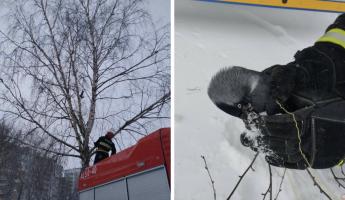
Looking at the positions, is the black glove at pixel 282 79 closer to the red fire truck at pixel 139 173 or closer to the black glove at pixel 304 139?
the black glove at pixel 304 139

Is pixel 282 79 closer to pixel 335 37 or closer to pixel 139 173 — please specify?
pixel 335 37

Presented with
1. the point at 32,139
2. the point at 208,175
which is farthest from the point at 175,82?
the point at 32,139

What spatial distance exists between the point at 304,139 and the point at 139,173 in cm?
179

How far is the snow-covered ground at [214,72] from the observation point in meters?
1.98

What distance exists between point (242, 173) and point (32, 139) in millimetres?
6695

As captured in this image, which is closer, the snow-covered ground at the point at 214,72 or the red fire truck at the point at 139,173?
the snow-covered ground at the point at 214,72

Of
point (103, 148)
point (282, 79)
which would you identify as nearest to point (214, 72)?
point (282, 79)

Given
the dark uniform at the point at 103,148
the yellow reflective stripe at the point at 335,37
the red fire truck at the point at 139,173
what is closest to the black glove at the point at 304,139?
the yellow reflective stripe at the point at 335,37

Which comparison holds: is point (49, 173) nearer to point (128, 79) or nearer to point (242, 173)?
point (128, 79)

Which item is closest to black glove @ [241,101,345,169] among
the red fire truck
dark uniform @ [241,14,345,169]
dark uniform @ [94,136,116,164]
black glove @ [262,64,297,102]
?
dark uniform @ [241,14,345,169]

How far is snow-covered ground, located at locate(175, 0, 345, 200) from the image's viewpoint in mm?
1976

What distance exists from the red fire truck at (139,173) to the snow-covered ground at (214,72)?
135cm

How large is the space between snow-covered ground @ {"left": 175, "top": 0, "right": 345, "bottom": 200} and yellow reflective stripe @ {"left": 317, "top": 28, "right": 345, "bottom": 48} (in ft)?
0.16

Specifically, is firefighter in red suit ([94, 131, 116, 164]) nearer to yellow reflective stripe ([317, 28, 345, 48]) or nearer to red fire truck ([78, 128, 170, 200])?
red fire truck ([78, 128, 170, 200])
